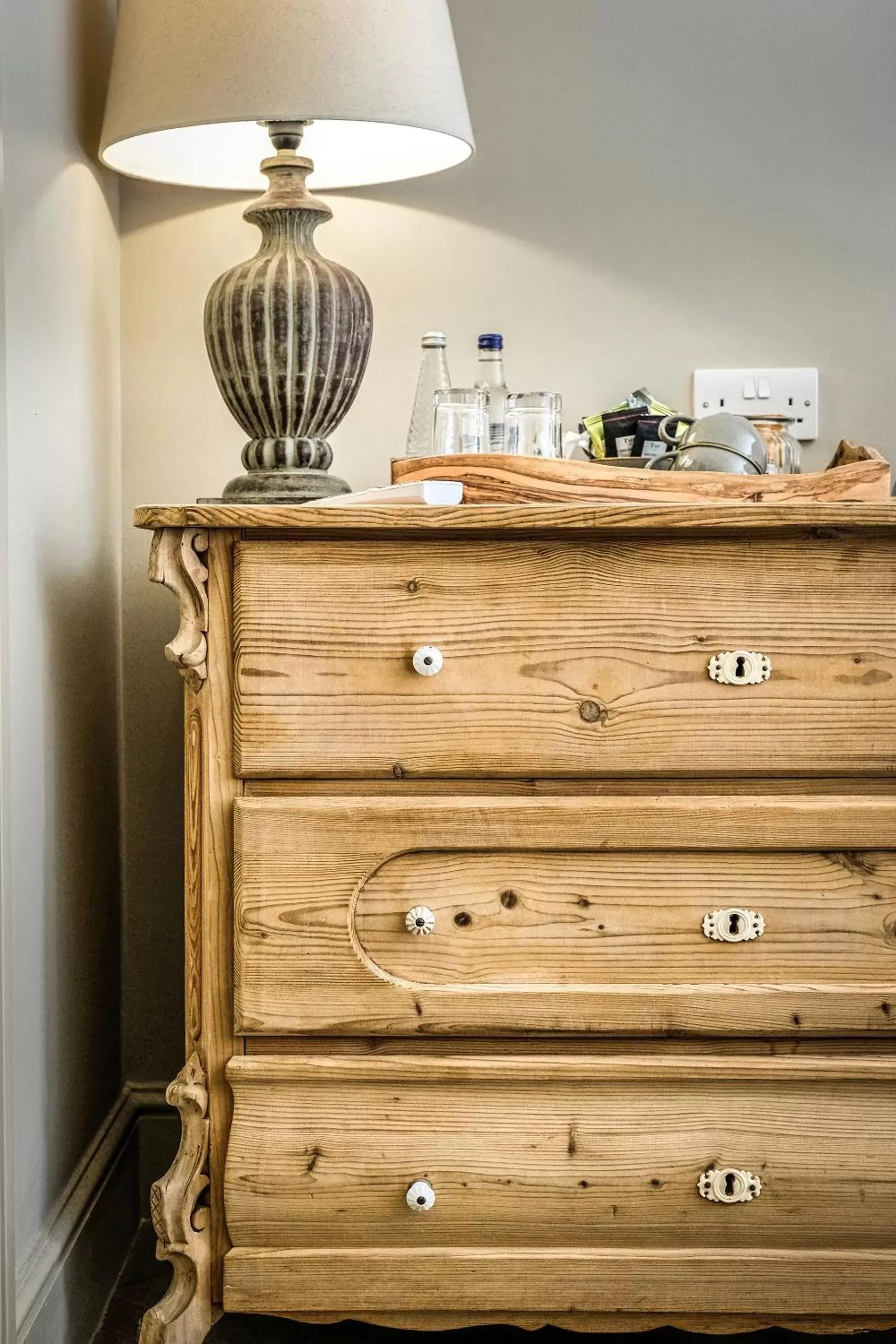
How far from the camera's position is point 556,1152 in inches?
42.1

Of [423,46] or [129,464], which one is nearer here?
[423,46]

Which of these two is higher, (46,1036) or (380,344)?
(380,344)

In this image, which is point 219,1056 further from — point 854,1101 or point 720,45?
point 720,45

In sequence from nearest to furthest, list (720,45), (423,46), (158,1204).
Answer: (158,1204) → (423,46) → (720,45)

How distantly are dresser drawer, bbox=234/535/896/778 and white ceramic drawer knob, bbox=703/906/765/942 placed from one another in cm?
14

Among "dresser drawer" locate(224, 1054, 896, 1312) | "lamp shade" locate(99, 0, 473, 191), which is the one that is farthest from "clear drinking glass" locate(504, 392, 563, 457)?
"dresser drawer" locate(224, 1054, 896, 1312)

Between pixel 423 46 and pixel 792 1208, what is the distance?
3.92 feet

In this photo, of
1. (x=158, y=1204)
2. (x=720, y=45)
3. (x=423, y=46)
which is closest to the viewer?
A: (x=158, y=1204)

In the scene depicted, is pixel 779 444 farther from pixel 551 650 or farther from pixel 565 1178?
pixel 565 1178

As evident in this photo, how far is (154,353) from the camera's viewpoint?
1.55m

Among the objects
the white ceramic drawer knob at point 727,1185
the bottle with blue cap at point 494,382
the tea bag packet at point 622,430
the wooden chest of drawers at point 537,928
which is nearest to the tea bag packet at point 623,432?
the tea bag packet at point 622,430

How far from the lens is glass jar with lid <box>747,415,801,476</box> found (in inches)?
54.0

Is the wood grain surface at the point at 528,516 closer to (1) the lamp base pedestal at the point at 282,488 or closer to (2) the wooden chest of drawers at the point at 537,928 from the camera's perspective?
(2) the wooden chest of drawers at the point at 537,928

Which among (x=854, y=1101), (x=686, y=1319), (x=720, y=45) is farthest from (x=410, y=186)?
(x=686, y=1319)
